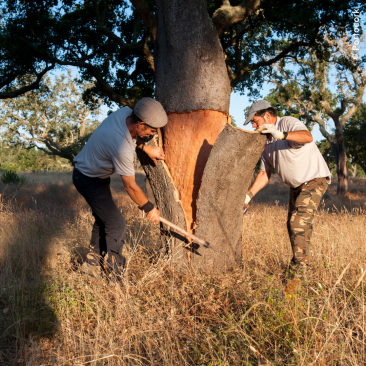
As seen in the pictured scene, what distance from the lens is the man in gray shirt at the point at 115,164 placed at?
3295 mm

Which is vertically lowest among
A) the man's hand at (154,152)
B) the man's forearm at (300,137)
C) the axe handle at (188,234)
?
the axe handle at (188,234)

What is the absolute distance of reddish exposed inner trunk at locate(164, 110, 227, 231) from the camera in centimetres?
363

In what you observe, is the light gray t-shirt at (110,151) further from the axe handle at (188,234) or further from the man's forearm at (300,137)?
the man's forearm at (300,137)

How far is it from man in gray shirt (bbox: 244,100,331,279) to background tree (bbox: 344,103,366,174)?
19181mm

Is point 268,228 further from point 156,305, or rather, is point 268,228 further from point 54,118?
point 54,118

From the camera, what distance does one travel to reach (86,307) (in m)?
2.90

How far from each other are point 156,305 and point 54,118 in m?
29.2

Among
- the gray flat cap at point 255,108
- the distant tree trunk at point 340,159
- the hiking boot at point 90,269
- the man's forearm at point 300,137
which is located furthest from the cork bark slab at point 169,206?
the distant tree trunk at point 340,159

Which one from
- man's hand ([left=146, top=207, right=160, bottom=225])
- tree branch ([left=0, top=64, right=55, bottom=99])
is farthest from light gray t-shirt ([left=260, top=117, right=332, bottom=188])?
tree branch ([left=0, top=64, right=55, bottom=99])

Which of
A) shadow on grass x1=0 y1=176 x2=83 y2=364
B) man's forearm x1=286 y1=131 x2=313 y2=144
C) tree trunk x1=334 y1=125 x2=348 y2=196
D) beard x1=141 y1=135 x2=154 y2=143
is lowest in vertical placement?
tree trunk x1=334 y1=125 x2=348 y2=196

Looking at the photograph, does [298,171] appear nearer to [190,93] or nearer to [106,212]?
[190,93]

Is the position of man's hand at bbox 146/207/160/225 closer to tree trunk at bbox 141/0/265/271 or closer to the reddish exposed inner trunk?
tree trunk at bbox 141/0/265/271

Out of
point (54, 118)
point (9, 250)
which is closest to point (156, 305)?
point (9, 250)

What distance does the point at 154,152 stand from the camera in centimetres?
354
